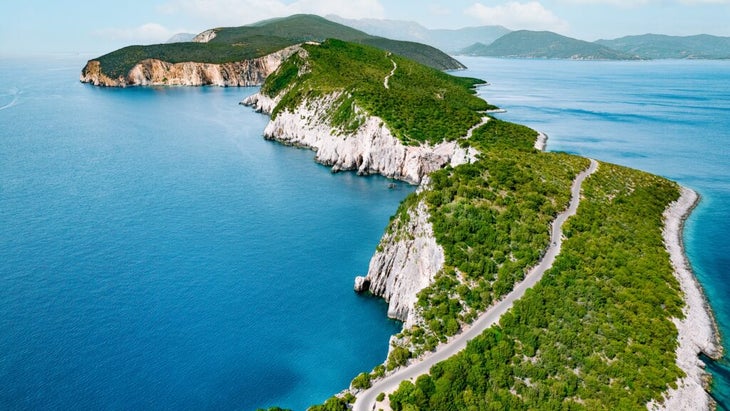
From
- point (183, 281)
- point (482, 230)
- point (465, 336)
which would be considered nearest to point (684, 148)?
point (482, 230)

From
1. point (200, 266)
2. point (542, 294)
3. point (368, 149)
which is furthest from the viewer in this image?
point (368, 149)

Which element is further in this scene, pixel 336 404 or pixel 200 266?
pixel 200 266

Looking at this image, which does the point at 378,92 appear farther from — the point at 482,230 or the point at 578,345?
the point at 578,345

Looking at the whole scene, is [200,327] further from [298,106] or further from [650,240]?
[298,106]

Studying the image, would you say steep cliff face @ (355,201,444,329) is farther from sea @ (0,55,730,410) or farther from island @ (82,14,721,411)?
sea @ (0,55,730,410)

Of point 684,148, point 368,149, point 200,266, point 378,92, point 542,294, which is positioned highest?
point 378,92

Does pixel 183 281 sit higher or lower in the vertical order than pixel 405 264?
lower

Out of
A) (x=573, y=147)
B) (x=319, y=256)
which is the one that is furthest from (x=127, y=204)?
(x=573, y=147)
